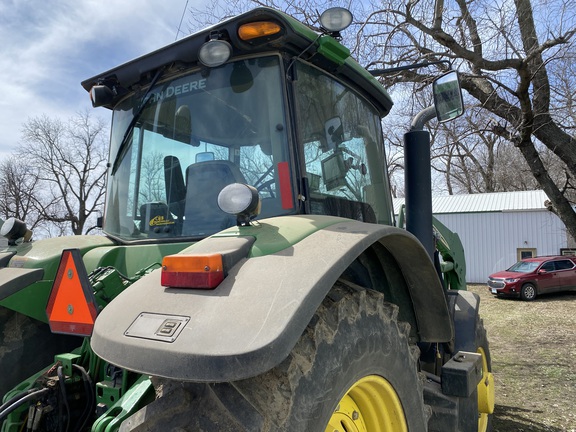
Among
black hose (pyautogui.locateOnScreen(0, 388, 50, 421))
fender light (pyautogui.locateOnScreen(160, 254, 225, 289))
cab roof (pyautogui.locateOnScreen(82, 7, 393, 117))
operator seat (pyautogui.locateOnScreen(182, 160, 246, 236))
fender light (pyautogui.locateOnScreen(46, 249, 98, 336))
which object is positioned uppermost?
cab roof (pyautogui.locateOnScreen(82, 7, 393, 117))

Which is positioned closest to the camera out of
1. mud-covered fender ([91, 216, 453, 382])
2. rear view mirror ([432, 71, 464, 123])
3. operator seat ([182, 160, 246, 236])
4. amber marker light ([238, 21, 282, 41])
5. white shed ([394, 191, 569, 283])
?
mud-covered fender ([91, 216, 453, 382])

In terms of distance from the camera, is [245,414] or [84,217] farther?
[84,217]

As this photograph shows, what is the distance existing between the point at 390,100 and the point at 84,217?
29991mm

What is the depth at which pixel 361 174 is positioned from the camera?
3074 millimetres

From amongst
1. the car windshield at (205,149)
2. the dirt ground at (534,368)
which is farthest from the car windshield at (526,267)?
the car windshield at (205,149)

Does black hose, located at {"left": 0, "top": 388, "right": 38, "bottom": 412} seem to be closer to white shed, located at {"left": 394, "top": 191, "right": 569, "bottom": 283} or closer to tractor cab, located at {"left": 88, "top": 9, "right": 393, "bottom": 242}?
tractor cab, located at {"left": 88, "top": 9, "right": 393, "bottom": 242}

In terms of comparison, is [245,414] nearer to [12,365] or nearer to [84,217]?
[12,365]

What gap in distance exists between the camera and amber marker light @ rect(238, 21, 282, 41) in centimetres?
220

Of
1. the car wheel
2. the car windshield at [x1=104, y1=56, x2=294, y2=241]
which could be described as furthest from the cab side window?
the car wheel

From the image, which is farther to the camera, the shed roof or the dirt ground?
the shed roof

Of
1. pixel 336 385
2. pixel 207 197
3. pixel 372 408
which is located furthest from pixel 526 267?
pixel 336 385

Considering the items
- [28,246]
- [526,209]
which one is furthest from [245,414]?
[526,209]

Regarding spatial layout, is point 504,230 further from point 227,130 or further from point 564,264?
point 227,130

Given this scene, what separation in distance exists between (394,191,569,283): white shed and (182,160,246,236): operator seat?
22517 millimetres
